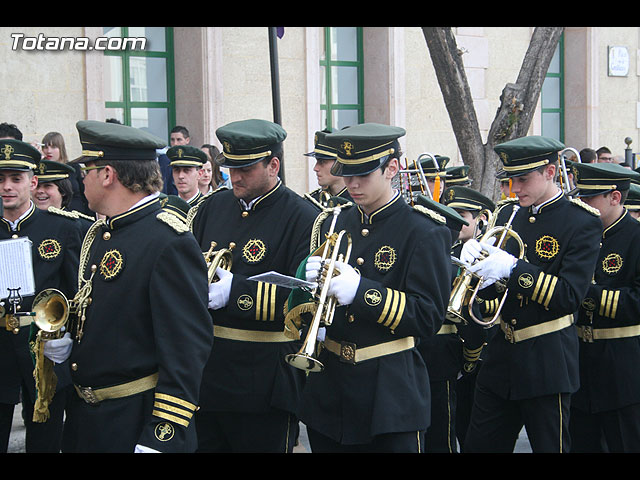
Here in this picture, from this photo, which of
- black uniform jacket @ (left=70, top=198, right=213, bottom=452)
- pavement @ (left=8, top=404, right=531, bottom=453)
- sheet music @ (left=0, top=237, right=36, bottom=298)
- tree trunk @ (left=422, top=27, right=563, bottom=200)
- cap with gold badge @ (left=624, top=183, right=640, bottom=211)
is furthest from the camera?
tree trunk @ (left=422, top=27, right=563, bottom=200)

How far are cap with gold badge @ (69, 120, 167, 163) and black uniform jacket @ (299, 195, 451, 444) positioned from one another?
1.09 m

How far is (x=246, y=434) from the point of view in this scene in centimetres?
464

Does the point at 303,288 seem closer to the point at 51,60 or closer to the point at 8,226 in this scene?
the point at 8,226

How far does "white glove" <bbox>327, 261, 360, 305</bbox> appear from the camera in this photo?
13.0 feet

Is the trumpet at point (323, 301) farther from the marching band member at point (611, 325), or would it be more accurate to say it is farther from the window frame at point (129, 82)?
the window frame at point (129, 82)

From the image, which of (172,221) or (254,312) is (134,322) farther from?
(254,312)

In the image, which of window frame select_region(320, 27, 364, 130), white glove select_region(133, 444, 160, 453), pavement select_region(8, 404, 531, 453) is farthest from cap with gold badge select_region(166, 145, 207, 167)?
window frame select_region(320, 27, 364, 130)

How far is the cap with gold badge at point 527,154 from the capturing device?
5109mm

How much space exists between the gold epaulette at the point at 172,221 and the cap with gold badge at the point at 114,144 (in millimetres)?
239

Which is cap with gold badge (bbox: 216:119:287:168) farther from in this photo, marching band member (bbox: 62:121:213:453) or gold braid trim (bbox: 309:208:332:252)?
marching band member (bbox: 62:121:213:453)

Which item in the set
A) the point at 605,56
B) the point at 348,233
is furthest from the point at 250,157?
the point at 605,56

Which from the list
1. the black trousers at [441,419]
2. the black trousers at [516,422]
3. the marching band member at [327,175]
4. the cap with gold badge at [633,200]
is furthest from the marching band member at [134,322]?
the cap with gold badge at [633,200]

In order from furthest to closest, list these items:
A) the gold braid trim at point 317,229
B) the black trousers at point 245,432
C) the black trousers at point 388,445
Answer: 1. the black trousers at point 245,432
2. the gold braid trim at point 317,229
3. the black trousers at point 388,445

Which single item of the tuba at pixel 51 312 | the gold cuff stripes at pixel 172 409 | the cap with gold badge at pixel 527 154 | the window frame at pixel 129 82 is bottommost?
the gold cuff stripes at pixel 172 409
